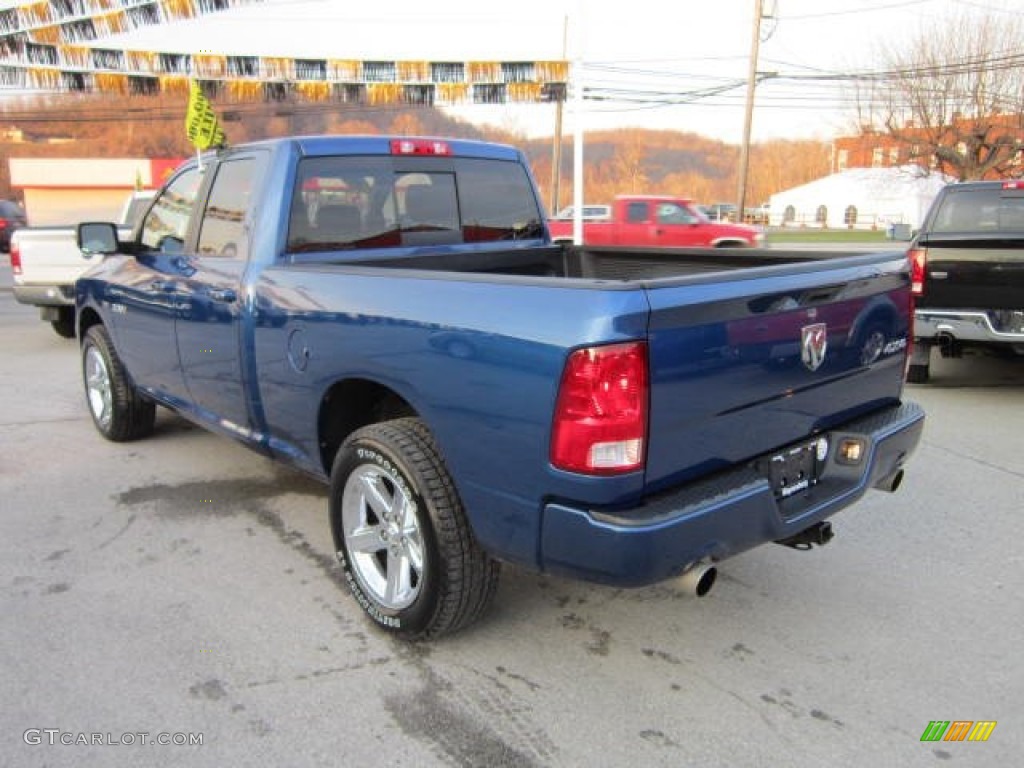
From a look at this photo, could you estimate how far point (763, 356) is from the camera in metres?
2.66

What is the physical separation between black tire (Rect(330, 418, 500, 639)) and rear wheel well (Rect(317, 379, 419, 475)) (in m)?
0.24

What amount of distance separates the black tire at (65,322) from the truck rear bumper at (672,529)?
30.6 feet

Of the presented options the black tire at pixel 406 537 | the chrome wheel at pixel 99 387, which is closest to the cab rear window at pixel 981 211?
the black tire at pixel 406 537

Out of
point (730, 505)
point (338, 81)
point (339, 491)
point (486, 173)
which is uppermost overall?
point (338, 81)

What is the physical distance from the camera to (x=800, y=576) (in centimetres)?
369

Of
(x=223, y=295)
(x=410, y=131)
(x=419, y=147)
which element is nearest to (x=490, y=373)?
(x=223, y=295)

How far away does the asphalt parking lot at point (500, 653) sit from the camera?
254 cm

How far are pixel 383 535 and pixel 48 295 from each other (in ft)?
26.7

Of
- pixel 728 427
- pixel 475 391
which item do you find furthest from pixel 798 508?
pixel 475 391

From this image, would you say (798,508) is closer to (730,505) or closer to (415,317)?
(730,505)

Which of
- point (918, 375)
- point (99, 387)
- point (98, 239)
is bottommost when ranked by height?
point (918, 375)

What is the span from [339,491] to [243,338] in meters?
0.93

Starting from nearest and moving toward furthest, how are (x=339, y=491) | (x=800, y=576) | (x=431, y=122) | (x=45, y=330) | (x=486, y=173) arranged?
1. (x=339, y=491)
2. (x=800, y=576)
3. (x=486, y=173)
4. (x=45, y=330)
5. (x=431, y=122)

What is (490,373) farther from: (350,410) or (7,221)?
(7,221)
